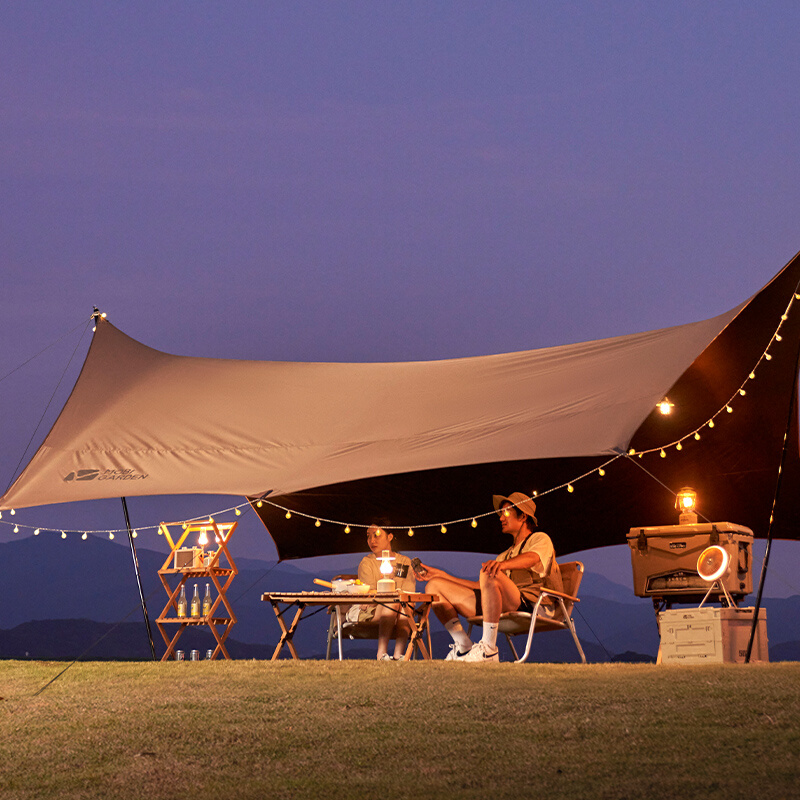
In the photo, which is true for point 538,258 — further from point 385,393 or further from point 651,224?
point 385,393

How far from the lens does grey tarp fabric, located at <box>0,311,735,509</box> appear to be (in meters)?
5.03

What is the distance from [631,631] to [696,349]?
347cm

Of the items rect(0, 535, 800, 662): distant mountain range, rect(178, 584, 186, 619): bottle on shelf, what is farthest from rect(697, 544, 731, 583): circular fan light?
rect(178, 584, 186, 619): bottle on shelf

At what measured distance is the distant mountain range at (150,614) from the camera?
658 cm

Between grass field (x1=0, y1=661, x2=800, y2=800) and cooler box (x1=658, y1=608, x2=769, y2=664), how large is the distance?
2.77 ft

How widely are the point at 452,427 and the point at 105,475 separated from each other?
1.90 metres

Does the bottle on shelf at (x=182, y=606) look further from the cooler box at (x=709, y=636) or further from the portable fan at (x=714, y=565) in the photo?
the portable fan at (x=714, y=565)

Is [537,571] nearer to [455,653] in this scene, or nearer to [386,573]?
[455,653]

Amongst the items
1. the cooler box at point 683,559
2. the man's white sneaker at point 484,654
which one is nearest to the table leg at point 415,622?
the man's white sneaker at point 484,654

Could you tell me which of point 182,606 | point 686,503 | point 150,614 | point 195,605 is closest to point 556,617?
point 686,503

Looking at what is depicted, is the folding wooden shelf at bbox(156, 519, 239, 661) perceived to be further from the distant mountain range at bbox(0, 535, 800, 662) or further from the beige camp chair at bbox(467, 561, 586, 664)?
the beige camp chair at bbox(467, 561, 586, 664)

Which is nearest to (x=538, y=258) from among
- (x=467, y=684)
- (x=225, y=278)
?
(x=225, y=278)

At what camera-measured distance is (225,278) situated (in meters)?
59.9

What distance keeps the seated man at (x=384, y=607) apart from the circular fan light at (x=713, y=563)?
175 centimetres
